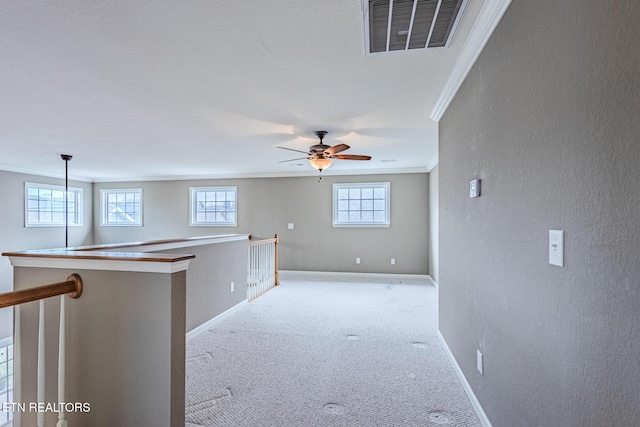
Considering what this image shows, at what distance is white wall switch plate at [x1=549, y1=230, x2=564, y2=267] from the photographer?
1099mm

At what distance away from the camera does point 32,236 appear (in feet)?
21.3

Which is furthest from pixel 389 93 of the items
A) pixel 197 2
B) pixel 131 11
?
pixel 131 11

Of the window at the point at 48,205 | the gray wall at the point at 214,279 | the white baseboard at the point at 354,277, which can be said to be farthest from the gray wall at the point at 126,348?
the window at the point at 48,205

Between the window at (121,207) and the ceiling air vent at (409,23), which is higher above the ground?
the ceiling air vent at (409,23)

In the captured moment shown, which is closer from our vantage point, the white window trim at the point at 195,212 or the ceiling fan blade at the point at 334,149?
the ceiling fan blade at the point at 334,149


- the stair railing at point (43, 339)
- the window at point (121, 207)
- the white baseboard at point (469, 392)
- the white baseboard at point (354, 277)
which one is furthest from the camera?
the window at point (121, 207)

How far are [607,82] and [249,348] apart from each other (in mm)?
3161

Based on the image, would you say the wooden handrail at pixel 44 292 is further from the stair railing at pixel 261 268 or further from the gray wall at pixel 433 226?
the gray wall at pixel 433 226

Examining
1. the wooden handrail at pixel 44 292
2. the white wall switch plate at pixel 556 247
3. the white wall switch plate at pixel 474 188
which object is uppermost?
the white wall switch plate at pixel 474 188

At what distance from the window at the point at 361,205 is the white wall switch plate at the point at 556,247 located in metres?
5.52

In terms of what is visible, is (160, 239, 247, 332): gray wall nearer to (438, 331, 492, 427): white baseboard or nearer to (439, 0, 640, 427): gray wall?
(438, 331, 492, 427): white baseboard

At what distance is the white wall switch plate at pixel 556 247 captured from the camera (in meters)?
1.10

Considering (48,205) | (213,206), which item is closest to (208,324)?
(213,206)

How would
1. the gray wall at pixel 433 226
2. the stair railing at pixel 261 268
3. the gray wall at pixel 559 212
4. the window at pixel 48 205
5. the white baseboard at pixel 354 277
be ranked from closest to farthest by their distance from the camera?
the gray wall at pixel 559 212 < the stair railing at pixel 261 268 < the gray wall at pixel 433 226 < the white baseboard at pixel 354 277 < the window at pixel 48 205
